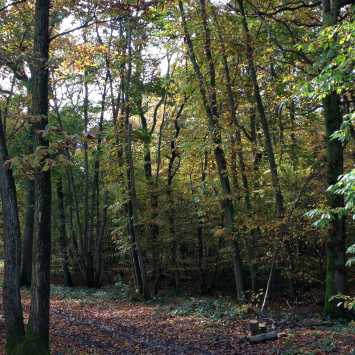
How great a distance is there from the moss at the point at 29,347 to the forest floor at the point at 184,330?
0.75 meters

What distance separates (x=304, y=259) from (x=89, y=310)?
739 centimetres

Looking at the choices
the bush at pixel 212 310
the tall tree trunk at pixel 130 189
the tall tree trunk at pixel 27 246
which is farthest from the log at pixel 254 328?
the tall tree trunk at pixel 27 246

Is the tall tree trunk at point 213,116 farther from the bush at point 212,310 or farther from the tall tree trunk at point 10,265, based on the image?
the tall tree trunk at point 10,265

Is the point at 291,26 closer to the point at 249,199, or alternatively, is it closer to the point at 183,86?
the point at 183,86

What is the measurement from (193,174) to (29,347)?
14.0 m

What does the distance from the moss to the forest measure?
0.08 ft

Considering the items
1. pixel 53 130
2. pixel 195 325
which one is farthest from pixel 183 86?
pixel 53 130

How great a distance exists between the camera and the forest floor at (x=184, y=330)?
877 cm

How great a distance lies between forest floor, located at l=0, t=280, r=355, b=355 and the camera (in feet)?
28.8

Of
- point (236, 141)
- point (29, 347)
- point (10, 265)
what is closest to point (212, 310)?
point (236, 141)

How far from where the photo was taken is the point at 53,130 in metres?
5.83

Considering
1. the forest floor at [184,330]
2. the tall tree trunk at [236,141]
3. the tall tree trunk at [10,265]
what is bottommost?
the forest floor at [184,330]

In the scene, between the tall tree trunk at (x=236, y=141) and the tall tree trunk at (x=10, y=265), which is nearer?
the tall tree trunk at (x=10, y=265)

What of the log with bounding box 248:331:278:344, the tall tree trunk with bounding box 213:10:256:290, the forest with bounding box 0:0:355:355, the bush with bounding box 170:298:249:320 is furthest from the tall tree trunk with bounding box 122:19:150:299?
the log with bounding box 248:331:278:344
